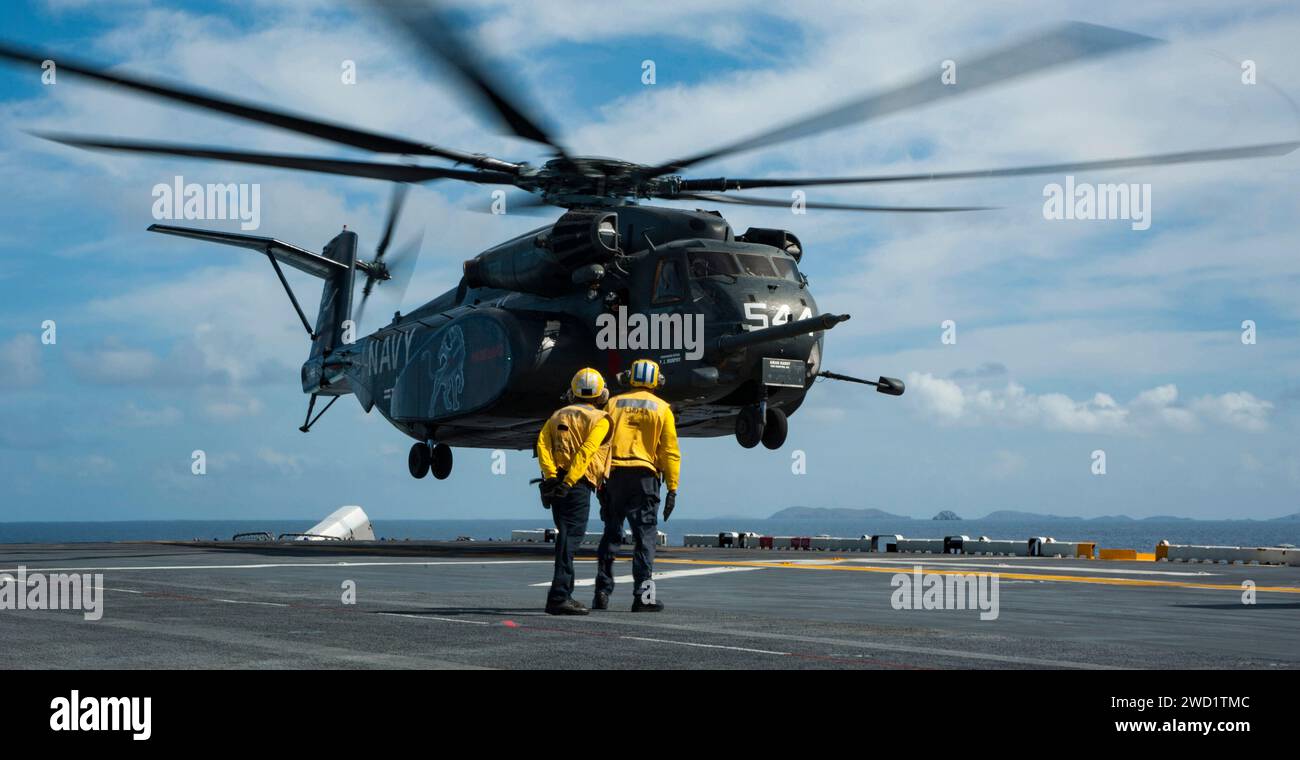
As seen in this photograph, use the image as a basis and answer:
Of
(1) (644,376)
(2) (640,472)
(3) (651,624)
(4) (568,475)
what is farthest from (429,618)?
(1) (644,376)

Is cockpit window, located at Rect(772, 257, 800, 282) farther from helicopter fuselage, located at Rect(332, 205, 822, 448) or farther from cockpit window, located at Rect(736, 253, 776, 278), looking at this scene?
cockpit window, located at Rect(736, 253, 776, 278)

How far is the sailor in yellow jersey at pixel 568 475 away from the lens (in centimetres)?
1159

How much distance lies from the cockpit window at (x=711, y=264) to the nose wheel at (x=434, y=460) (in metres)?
9.95

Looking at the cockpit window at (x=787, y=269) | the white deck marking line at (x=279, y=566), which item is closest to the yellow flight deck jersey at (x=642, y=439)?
the white deck marking line at (x=279, y=566)

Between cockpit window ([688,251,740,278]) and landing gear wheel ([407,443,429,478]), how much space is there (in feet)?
33.5

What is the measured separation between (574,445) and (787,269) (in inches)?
493

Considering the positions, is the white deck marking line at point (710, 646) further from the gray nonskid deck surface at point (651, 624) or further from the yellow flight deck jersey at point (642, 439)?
the yellow flight deck jersey at point (642, 439)

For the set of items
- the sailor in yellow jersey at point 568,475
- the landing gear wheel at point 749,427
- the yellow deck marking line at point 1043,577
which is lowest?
the yellow deck marking line at point 1043,577

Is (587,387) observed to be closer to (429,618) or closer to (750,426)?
(429,618)

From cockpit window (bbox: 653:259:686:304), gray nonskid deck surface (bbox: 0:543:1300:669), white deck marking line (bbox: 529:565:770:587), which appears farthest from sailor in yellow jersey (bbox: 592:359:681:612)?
cockpit window (bbox: 653:259:686:304)
